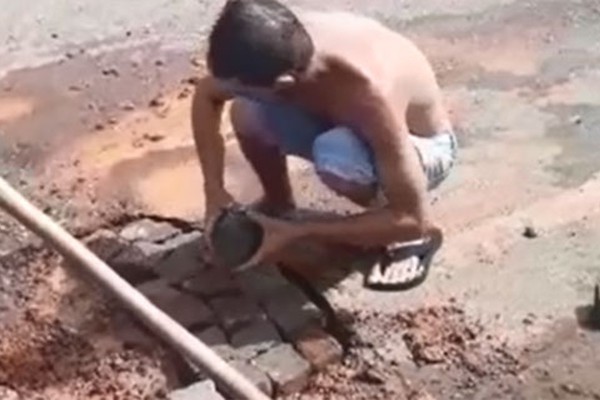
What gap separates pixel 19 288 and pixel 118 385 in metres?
0.61

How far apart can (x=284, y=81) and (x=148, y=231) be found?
1053 mm

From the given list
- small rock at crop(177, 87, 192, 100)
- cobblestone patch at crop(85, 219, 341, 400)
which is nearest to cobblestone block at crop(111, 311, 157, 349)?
cobblestone patch at crop(85, 219, 341, 400)

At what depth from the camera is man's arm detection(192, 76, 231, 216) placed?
4.47 metres

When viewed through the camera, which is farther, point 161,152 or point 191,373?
point 161,152

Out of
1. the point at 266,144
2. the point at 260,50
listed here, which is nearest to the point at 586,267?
the point at 266,144

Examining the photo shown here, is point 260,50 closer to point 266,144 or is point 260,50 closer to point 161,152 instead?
point 266,144

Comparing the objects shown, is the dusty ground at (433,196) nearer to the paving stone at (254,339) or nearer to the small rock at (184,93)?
the small rock at (184,93)

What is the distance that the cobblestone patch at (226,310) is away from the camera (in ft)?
13.8

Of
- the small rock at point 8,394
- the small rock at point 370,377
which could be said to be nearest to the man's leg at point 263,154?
the small rock at point 370,377

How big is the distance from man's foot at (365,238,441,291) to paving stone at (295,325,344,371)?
270 millimetres

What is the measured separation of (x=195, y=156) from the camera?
211 inches

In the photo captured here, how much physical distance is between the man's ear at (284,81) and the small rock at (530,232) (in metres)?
1.15

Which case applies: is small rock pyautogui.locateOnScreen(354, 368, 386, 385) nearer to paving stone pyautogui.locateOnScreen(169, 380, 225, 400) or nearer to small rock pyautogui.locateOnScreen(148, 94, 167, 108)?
paving stone pyautogui.locateOnScreen(169, 380, 225, 400)

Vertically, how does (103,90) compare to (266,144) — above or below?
below
